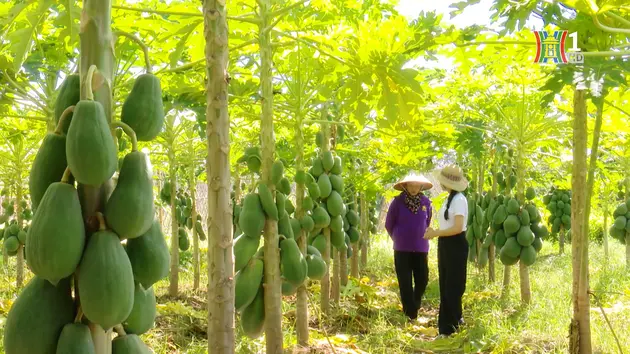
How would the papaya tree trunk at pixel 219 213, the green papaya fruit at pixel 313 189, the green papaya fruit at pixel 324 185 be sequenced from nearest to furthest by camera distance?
the papaya tree trunk at pixel 219 213 < the green papaya fruit at pixel 313 189 < the green papaya fruit at pixel 324 185

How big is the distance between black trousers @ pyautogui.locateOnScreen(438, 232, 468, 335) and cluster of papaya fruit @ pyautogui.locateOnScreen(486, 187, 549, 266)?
44.8 inches

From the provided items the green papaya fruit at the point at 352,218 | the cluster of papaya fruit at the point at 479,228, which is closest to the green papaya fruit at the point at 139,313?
the green papaya fruit at the point at 352,218

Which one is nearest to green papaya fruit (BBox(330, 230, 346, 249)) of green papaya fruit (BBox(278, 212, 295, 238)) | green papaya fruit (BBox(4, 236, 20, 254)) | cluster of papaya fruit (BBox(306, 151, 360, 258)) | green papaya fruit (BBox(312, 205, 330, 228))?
cluster of papaya fruit (BBox(306, 151, 360, 258))

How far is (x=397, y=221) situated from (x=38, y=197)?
5.03 metres

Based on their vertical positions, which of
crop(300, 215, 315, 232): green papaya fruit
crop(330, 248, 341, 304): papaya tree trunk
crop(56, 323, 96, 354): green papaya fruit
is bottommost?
crop(330, 248, 341, 304): papaya tree trunk

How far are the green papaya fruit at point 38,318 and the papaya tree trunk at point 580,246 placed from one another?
287 centimetres

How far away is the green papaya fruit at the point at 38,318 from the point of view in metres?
1.02

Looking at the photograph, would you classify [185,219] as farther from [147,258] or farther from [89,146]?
[89,146]

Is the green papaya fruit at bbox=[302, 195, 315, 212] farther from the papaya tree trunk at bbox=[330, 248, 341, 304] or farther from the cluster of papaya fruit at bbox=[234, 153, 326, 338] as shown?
the papaya tree trunk at bbox=[330, 248, 341, 304]

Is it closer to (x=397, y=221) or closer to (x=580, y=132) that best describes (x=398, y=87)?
(x=580, y=132)

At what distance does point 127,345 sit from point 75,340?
0.46 ft

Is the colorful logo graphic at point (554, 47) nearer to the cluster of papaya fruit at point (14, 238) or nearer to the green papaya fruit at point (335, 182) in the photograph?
the green papaya fruit at point (335, 182)

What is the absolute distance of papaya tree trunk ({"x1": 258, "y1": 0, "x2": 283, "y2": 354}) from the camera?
2.97 meters

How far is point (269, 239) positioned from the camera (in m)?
3.01
